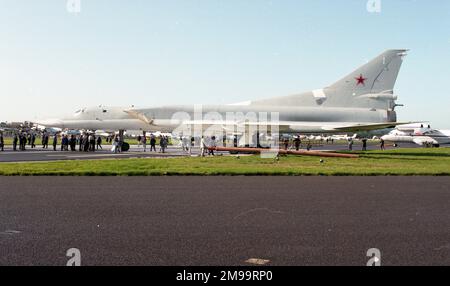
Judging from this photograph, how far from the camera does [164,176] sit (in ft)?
56.5

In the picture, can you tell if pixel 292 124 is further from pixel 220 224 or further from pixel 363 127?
pixel 220 224

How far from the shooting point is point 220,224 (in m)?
7.91

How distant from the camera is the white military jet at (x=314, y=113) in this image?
3753 centimetres

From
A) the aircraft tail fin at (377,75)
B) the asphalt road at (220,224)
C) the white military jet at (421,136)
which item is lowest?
the asphalt road at (220,224)

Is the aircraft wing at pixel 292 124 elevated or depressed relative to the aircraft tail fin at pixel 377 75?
depressed

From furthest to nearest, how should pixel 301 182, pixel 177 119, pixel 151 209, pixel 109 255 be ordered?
pixel 177 119 < pixel 301 182 < pixel 151 209 < pixel 109 255

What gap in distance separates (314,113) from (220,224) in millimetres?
31265

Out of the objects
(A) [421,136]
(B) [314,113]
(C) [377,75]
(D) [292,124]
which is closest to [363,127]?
(B) [314,113]

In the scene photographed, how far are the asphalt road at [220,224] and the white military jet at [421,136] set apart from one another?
200ft

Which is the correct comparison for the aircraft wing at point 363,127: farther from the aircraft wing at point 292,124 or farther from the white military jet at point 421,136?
the white military jet at point 421,136

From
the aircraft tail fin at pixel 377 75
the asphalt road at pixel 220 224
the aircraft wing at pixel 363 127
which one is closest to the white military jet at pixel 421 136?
the aircraft tail fin at pixel 377 75
